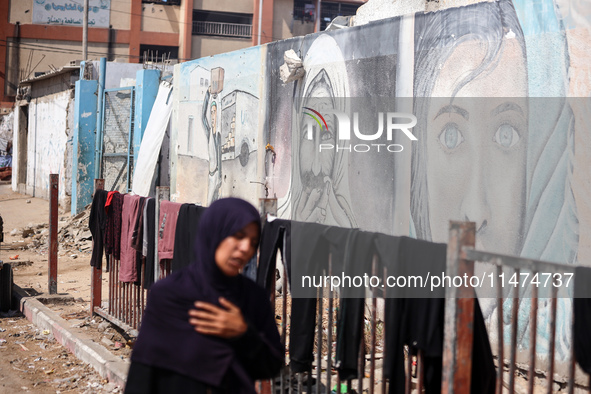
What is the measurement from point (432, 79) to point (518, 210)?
1.60 m

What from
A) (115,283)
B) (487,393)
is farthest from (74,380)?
(487,393)

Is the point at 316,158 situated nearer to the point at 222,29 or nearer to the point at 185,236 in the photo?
the point at 185,236

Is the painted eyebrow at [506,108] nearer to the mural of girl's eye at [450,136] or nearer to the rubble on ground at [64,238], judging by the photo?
the mural of girl's eye at [450,136]

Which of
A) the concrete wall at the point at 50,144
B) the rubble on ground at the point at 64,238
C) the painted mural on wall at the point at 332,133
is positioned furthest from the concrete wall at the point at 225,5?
the painted mural on wall at the point at 332,133

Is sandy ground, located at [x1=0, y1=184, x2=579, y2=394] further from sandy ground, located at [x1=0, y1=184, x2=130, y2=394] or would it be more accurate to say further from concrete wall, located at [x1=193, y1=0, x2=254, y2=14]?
concrete wall, located at [x1=193, y1=0, x2=254, y2=14]

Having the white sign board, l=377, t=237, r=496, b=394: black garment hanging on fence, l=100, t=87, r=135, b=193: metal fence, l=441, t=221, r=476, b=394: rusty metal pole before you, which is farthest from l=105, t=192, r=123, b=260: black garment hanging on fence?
the white sign board

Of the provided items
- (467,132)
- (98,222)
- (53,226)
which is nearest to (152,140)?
(53,226)

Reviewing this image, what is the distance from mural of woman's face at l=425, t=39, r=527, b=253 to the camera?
Result: 571cm

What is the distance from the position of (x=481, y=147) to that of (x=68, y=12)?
35.5 metres

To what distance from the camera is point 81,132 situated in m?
17.0

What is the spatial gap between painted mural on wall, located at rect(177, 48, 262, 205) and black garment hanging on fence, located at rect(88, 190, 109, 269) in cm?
289

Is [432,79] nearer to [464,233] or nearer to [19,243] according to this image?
[464,233]

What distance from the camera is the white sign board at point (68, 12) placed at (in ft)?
120

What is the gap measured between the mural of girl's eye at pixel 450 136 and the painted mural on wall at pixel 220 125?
376cm
